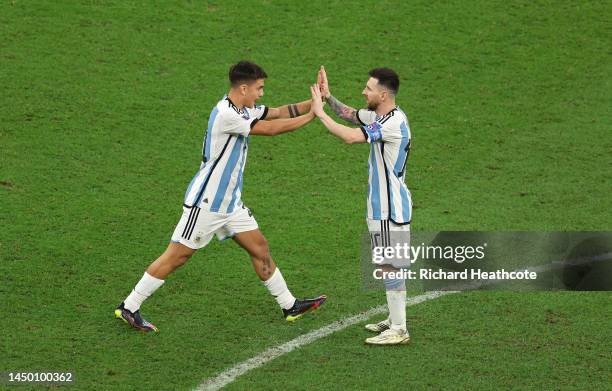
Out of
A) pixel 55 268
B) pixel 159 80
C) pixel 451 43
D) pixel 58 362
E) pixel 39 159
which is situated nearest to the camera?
pixel 58 362

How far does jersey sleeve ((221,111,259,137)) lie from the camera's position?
8.98 m

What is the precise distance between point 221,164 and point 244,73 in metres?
0.81

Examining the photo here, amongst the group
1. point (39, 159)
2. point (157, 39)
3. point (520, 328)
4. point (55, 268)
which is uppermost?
point (157, 39)

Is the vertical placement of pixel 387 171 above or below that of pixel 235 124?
below

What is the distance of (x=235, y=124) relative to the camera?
8.98 m

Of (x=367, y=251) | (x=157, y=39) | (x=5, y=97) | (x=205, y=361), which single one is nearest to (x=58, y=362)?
(x=205, y=361)

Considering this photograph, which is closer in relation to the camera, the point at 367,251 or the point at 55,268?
the point at 55,268

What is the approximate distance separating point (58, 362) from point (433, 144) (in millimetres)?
6670

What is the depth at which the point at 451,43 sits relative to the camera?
52.0 ft

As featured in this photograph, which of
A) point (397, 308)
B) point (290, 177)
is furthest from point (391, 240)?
point (290, 177)

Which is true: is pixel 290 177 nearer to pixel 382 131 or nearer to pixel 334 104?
pixel 334 104

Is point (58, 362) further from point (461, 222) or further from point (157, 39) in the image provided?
point (157, 39)

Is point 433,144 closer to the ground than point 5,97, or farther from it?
closer to the ground

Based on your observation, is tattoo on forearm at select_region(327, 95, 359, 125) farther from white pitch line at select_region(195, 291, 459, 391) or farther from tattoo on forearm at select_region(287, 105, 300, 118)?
white pitch line at select_region(195, 291, 459, 391)
